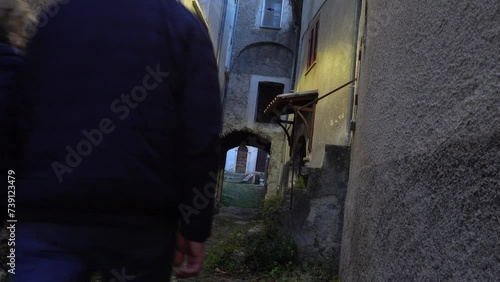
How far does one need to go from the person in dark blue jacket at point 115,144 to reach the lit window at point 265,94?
13456mm

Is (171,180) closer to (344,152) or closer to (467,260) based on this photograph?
(467,260)

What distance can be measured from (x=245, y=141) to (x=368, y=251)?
14.0 metres

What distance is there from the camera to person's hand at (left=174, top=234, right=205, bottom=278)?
1.39 m

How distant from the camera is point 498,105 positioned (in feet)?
4.46

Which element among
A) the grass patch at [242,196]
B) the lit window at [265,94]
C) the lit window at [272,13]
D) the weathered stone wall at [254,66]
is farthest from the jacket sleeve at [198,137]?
the lit window at [272,13]

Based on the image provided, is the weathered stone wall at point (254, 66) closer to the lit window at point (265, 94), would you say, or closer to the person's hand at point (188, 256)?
the lit window at point (265, 94)

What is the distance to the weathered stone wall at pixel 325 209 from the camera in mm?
5065

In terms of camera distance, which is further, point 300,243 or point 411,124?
point 300,243

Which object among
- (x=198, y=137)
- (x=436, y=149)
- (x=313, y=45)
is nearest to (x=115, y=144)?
(x=198, y=137)

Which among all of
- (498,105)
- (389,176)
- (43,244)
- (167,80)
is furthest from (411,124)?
(43,244)

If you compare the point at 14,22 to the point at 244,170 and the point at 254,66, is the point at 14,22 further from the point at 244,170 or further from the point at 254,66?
the point at 244,170

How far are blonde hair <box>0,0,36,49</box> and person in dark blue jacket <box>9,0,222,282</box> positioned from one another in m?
0.19

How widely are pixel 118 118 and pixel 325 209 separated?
4228mm

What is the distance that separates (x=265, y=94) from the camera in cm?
1566
